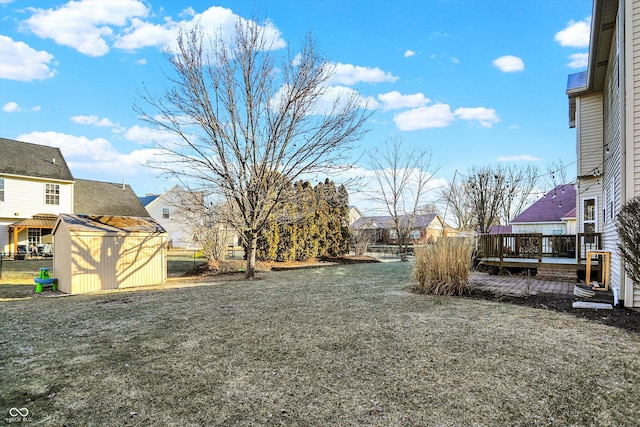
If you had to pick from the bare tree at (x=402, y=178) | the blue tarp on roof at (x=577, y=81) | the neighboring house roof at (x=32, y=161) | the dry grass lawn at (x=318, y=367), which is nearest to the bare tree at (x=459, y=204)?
the bare tree at (x=402, y=178)

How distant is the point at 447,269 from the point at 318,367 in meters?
4.63

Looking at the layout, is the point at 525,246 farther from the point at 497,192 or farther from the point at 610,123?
the point at 497,192

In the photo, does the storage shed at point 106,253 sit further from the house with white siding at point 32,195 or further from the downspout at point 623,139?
the house with white siding at point 32,195

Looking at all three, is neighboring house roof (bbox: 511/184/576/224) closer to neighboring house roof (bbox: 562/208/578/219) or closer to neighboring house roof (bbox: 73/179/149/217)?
neighboring house roof (bbox: 562/208/578/219)

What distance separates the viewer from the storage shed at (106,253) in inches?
298

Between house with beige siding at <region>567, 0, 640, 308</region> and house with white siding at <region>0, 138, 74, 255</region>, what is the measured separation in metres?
21.7

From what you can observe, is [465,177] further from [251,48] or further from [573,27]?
[251,48]

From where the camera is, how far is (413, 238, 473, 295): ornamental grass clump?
6.95 metres

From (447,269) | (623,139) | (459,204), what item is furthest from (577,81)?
(459,204)

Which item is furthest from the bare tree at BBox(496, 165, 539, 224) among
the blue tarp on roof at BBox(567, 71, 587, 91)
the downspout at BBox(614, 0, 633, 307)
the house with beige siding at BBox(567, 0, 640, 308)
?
the downspout at BBox(614, 0, 633, 307)

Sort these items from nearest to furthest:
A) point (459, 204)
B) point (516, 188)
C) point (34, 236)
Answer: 1. point (34, 236)
2. point (459, 204)
3. point (516, 188)

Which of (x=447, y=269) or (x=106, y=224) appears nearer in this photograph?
(x=447, y=269)

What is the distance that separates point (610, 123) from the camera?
7723 millimetres

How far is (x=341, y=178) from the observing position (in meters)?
10.6
